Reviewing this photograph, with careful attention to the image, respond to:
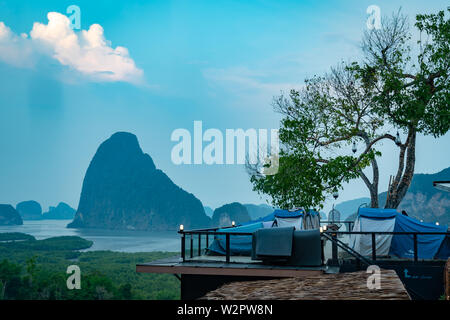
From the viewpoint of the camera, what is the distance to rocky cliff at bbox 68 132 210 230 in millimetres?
164375

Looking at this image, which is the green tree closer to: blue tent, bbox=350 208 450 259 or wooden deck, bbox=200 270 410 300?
blue tent, bbox=350 208 450 259

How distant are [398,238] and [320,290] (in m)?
8.85

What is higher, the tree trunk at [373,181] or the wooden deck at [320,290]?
the tree trunk at [373,181]

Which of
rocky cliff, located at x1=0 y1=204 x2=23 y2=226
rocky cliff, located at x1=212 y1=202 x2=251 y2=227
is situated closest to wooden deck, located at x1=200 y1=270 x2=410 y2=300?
rocky cliff, located at x1=212 y1=202 x2=251 y2=227

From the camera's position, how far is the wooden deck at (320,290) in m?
3.93

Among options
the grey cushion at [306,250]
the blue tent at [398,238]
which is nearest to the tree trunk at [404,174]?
the blue tent at [398,238]

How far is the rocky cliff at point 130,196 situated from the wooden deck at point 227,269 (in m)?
145

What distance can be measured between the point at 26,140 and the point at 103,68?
4999cm

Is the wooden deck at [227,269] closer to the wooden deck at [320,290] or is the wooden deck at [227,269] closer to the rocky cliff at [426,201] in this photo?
the wooden deck at [320,290]

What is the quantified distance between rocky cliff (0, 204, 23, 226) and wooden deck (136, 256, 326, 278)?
173m

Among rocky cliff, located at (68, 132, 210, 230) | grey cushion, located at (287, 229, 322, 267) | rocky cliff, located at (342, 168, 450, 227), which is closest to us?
grey cushion, located at (287, 229, 322, 267)

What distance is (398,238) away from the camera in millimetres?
12477

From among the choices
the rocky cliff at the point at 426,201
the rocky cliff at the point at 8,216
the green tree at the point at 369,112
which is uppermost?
the green tree at the point at 369,112
